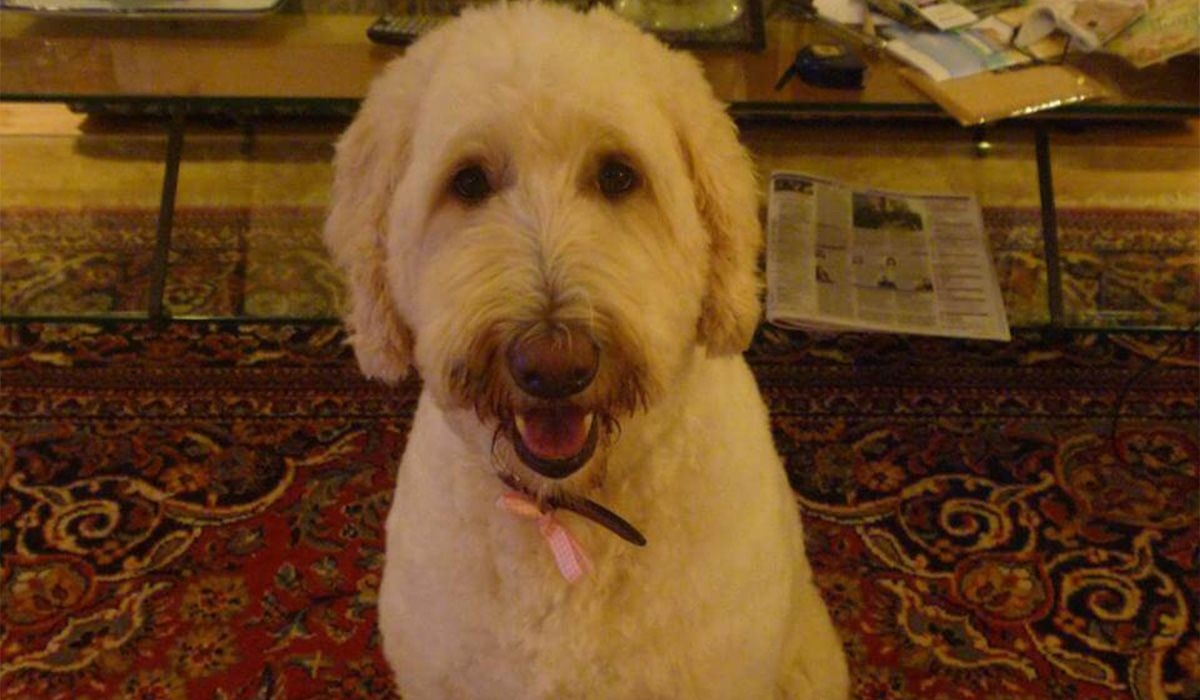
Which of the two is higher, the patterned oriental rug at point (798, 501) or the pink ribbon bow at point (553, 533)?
the pink ribbon bow at point (553, 533)

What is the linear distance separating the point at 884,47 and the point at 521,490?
1.29 metres

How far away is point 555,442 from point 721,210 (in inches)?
10.4

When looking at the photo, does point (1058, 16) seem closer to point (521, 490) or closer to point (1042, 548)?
point (1042, 548)

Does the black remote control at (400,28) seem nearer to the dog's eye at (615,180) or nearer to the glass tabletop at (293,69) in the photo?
the glass tabletop at (293,69)

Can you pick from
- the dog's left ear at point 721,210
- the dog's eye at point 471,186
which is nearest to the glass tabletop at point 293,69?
the dog's left ear at point 721,210

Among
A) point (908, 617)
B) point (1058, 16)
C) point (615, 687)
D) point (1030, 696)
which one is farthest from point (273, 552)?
point (1058, 16)

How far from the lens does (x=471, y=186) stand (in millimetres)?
964

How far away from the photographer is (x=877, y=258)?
2301mm

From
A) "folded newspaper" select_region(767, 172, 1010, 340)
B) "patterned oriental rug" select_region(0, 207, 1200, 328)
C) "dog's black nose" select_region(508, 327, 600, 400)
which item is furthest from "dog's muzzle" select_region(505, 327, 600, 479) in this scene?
"patterned oriental rug" select_region(0, 207, 1200, 328)

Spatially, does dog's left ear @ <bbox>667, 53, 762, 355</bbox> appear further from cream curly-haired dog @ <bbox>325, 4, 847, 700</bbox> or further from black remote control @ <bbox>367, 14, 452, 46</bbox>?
black remote control @ <bbox>367, 14, 452, 46</bbox>

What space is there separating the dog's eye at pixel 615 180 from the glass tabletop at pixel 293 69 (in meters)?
0.98

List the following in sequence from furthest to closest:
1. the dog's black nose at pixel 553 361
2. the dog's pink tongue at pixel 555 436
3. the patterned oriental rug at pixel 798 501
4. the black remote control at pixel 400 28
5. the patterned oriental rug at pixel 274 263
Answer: the patterned oriental rug at pixel 274 263 → the black remote control at pixel 400 28 → the patterned oriental rug at pixel 798 501 → the dog's pink tongue at pixel 555 436 → the dog's black nose at pixel 553 361

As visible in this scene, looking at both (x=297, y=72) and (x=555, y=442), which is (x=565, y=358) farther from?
(x=297, y=72)

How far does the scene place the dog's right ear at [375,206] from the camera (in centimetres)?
99
